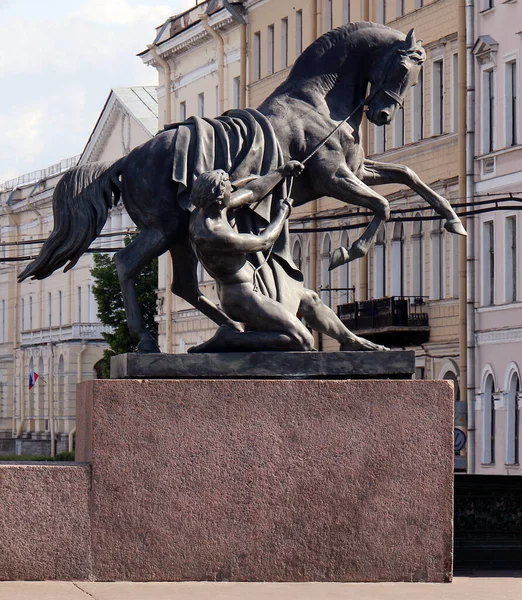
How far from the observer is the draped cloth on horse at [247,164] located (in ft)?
38.7

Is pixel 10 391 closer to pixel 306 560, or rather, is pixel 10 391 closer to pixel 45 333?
pixel 45 333

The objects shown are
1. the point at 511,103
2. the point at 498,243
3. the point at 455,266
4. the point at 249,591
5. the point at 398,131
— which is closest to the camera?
the point at 249,591

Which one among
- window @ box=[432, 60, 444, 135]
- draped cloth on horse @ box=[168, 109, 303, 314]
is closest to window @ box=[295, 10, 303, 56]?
window @ box=[432, 60, 444, 135]

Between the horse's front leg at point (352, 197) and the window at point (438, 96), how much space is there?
30.2 metres

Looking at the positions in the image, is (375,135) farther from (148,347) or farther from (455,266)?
(148,347)

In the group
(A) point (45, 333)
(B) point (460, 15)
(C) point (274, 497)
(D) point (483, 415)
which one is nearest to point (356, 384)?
(C) point (274, 497)

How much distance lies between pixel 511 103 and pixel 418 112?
505 cm

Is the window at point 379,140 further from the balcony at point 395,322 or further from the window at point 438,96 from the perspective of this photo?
the balcony at point 395,322

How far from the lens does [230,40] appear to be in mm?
55812

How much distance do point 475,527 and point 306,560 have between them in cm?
A: 243

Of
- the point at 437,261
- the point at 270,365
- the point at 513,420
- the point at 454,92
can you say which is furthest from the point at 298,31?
the point at 270,365

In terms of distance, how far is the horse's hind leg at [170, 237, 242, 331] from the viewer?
12.1 metres

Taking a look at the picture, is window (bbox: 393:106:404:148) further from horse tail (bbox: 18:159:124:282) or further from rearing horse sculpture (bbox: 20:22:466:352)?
horse tail (bbox: 18:159:124:282)

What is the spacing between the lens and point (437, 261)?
42.2 m
